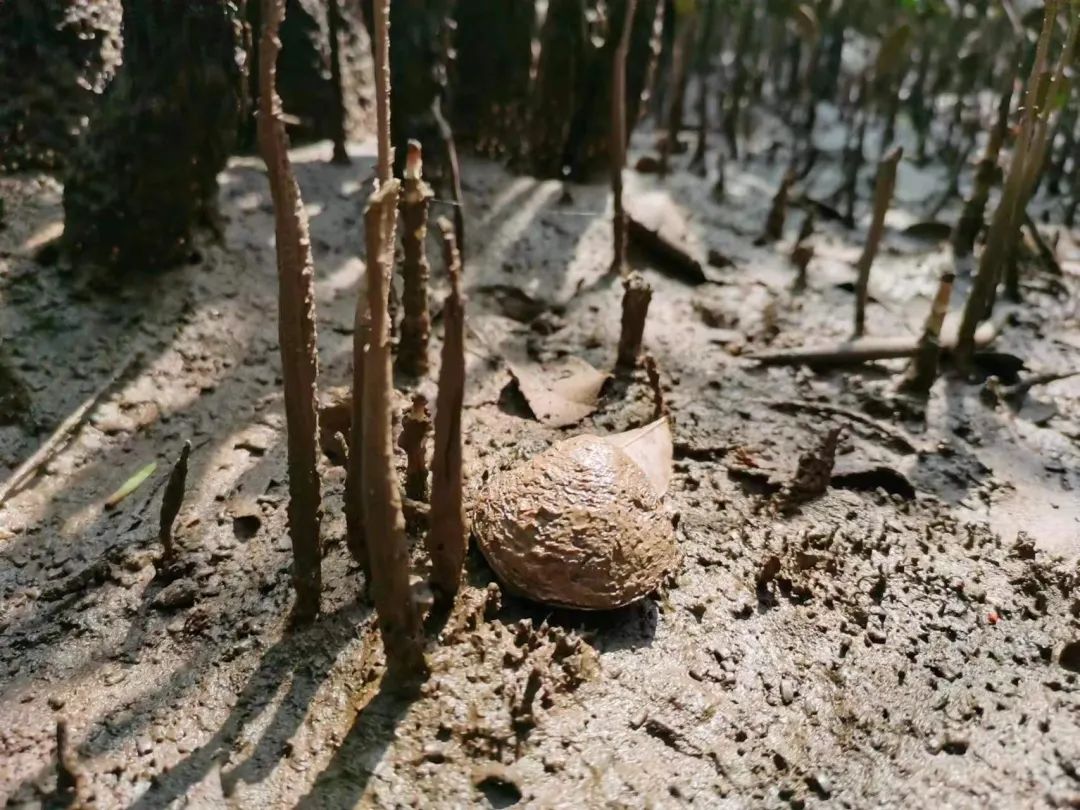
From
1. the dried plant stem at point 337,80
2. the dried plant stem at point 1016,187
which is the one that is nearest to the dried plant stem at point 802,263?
the dried plant stem at point 1016,187

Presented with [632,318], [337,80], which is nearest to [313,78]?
[337,80]

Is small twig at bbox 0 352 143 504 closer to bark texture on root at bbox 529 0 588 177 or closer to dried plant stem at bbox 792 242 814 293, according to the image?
bark texture on root at bbox 529 0 588 177

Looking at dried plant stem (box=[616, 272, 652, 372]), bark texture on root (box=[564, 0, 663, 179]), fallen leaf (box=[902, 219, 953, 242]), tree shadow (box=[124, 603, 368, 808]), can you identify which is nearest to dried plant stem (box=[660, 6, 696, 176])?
bark texture on root (box=[564, 0, 663, 179])

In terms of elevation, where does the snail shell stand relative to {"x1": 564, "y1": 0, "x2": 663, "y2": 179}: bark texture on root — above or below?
below

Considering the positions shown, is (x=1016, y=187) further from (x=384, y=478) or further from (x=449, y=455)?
(x=384, y=478)

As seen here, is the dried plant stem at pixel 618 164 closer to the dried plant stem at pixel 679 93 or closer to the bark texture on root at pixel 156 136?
the dried plant stem at pixel 679 93

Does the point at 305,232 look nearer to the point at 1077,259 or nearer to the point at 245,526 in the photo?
the point at 245,526
